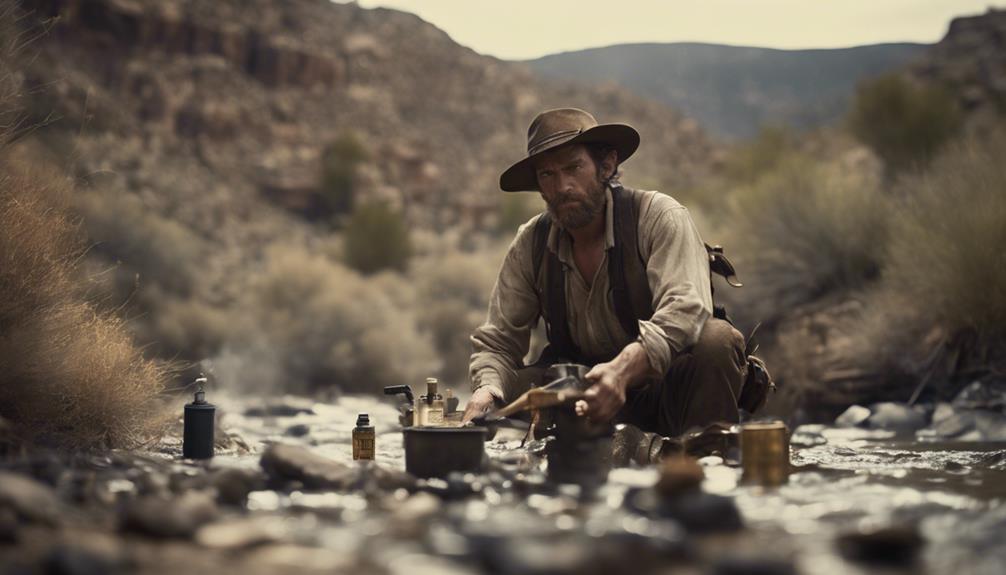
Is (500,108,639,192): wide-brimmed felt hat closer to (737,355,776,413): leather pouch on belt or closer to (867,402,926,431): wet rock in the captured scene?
(737,355,776,413): leather pouch on belt

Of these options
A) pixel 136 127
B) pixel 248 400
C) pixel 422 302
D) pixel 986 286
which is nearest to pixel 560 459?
pixel 986 286

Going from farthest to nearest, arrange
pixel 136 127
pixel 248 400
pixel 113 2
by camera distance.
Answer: pixel 113 2 → pixel 136 127 → pixel 248 400

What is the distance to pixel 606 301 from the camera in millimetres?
5066

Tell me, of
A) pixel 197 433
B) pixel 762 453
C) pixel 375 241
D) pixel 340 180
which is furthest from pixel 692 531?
pixel 340 180

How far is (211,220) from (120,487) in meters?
25.9

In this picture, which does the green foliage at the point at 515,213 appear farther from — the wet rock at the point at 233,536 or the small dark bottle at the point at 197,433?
the wet rock at the point at 233,536

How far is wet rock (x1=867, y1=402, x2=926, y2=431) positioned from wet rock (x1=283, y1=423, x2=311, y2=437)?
14.6ft

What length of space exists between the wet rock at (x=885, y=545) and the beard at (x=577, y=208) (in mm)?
2585

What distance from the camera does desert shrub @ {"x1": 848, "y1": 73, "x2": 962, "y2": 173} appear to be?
20766 millimetres

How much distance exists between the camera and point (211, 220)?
28.8m

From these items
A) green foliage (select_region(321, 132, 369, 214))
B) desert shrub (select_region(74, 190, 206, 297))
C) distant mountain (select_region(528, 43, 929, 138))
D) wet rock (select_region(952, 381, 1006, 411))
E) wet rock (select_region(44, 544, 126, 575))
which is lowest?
wet rock (select_region(44, 544, 126, 575))

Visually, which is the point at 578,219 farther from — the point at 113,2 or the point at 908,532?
the point at 113,2

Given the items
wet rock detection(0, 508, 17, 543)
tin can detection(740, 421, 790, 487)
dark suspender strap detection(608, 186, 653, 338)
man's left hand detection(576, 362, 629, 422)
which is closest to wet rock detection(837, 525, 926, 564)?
tin can detection(740, 421, 790, 487)

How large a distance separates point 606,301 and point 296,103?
34393mm
